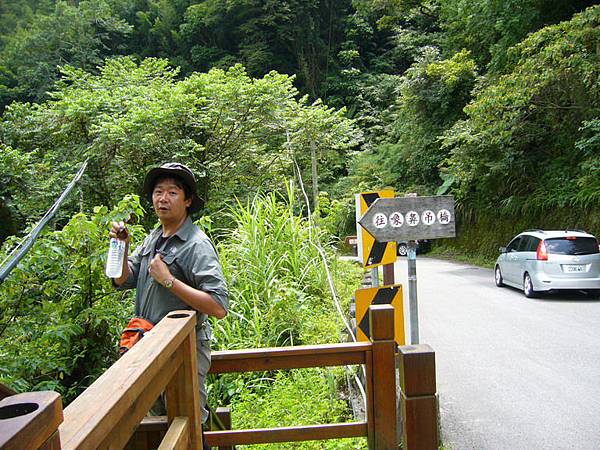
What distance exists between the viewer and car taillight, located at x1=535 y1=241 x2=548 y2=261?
930cm

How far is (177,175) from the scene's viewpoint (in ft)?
8.11

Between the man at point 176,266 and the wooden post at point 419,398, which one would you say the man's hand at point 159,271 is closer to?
the man at point 176,266

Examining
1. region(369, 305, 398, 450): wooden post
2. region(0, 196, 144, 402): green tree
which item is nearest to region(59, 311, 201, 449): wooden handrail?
region(369, 305, 398, 450): wooden post

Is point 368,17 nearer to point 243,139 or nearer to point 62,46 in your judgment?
point 62,46

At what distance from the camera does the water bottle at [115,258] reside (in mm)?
2373

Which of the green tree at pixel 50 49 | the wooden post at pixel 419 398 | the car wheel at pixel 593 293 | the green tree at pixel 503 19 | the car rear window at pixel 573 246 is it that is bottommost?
the car wheel at pixel 593 293

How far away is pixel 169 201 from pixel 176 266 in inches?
14.5

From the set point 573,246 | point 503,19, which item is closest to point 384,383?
point 573,246

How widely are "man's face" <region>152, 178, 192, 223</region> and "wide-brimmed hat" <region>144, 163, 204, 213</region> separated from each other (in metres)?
0.05

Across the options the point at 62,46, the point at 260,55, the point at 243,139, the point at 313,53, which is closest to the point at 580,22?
the point at 243,139

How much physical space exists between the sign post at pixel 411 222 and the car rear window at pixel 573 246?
270 inches

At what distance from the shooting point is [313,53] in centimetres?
3250

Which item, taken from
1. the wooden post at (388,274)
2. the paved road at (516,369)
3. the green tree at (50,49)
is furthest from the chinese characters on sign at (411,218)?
the green tree at (50,49)

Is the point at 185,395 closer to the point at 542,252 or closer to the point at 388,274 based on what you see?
the point at 388,274
